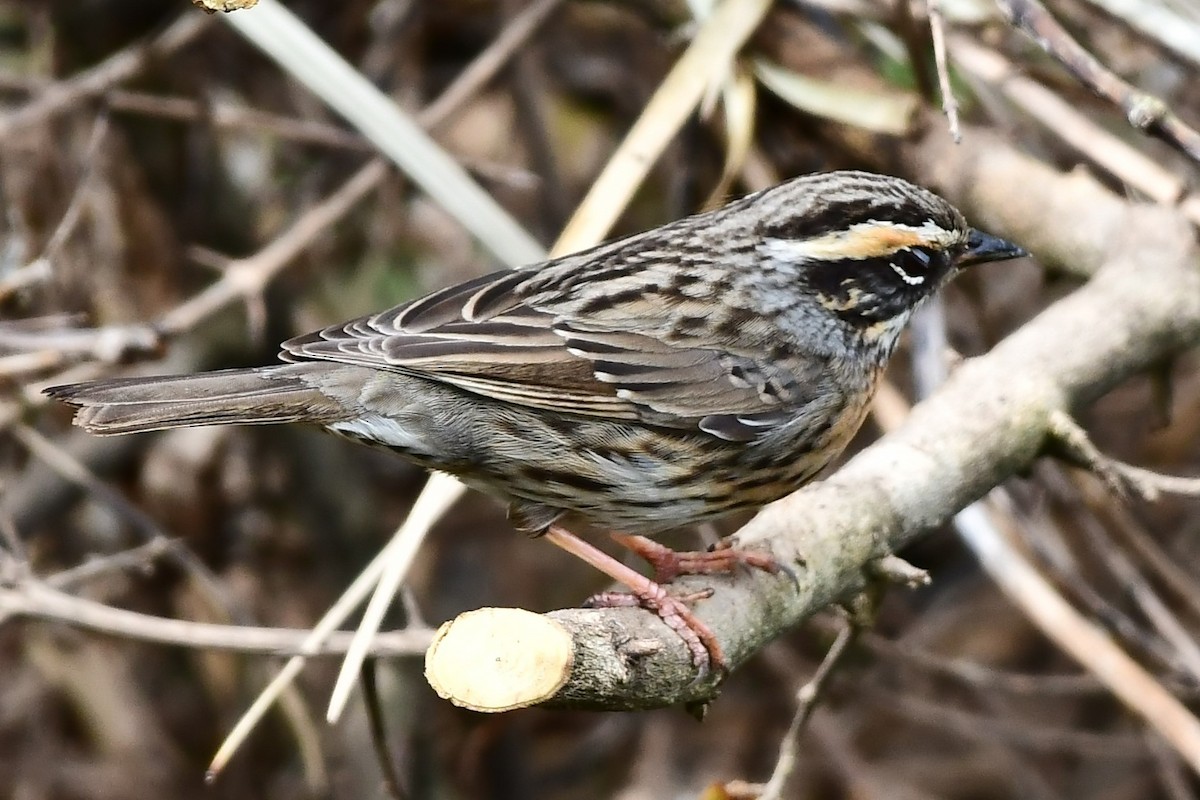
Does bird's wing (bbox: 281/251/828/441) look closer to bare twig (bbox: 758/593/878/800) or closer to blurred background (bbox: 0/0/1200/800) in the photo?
bare twig (bbox: 758/593/878/800)

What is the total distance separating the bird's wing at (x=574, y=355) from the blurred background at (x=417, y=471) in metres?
0.97

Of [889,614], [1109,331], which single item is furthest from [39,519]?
[1109,331]

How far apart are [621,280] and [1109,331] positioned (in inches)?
48.0

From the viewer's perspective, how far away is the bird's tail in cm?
316

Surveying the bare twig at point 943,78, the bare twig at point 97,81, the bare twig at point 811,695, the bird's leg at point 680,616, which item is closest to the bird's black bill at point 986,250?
the bare twig at point 943,78

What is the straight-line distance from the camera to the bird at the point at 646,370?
3469 mm

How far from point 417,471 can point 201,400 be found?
304 centimetres

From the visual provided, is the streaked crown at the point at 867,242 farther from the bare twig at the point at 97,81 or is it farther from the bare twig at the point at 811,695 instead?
the bare twig at the point at 97,81

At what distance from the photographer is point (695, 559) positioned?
11.4 feet

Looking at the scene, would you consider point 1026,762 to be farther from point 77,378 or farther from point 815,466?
point 77,378

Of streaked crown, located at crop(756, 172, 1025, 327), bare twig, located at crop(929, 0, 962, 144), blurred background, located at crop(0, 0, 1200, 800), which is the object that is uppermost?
bare twig, located at crop(929, 0, 962, 144)

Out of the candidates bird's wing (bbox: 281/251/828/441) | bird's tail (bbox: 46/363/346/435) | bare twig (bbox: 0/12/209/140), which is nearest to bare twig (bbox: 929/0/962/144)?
bird's wing (bbox: 281/251/828/441)

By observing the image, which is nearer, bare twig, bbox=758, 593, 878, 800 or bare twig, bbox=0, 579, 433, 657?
bare twig, bbox=758, 593, 878, 800

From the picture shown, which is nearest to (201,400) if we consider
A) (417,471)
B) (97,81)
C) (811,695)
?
(811,695)
